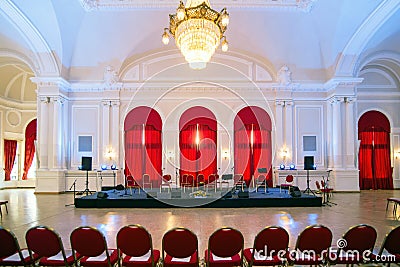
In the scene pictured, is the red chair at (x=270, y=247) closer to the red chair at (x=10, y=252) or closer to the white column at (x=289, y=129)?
the red chair at (x=10, y=252)

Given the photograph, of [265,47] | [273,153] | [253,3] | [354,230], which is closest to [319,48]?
[265,47]

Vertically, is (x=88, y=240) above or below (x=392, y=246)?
above

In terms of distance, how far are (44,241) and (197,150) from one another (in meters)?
13.0

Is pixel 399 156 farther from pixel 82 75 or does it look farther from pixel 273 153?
pixel 82 75

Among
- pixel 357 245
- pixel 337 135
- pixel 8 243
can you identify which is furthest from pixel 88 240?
pixel 337 135

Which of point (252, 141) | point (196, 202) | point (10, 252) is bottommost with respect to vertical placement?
point (196, 202)

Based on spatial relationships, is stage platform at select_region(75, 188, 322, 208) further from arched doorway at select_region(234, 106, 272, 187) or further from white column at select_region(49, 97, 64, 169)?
arched doorway at select_region(234, 106, 272, 187)

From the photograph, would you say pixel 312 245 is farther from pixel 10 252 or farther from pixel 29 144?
pixel 29 144

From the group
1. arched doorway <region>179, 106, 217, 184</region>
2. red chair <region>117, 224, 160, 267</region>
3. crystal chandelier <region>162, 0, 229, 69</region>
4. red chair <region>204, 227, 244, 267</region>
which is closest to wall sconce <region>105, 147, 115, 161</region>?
arched doorway <region>179, 106, 217, 184</region>

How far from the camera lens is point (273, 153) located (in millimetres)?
15797

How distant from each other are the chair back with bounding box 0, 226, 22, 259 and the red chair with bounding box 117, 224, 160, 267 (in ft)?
3.95

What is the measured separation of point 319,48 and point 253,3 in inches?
166

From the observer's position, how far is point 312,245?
12.2 ft

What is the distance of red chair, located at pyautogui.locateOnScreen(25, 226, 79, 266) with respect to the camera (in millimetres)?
3635
